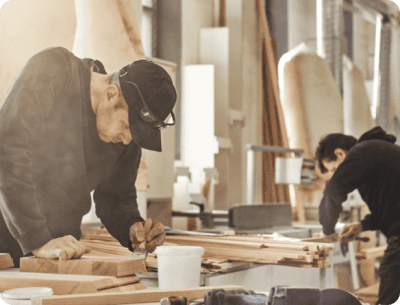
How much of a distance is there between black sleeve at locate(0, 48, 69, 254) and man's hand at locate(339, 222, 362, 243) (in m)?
1.52

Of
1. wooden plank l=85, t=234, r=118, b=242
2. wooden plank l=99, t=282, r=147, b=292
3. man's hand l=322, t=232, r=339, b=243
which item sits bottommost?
wooden plank l=99, t=282, r=147, b=292

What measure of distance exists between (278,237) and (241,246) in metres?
0.32

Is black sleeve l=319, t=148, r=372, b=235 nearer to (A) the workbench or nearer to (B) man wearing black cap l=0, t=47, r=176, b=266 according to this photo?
(A) the workbench

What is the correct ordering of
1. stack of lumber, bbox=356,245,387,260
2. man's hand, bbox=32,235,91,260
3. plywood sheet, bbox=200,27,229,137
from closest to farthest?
man's hand, bbox=32,235,91,260 → plywood sheet, bbox=200,27,229,137 → stack of lumber, bbox=356,245,387,260

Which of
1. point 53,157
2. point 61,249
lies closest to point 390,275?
point 61,249

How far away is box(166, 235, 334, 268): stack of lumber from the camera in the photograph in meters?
2.17

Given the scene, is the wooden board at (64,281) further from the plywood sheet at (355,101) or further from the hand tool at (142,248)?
the plywood sheet at (355,101)

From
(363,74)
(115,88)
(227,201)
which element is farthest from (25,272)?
(363,74)

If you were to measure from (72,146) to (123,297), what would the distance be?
0.71 m

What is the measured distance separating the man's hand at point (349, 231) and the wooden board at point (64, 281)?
122cm

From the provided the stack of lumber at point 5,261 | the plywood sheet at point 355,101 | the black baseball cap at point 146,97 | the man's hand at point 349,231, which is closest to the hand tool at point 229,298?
the black baseball cap at point 146,97

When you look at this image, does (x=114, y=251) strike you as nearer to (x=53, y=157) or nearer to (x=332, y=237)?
(x=53, y=157)

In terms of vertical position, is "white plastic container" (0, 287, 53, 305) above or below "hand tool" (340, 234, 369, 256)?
below

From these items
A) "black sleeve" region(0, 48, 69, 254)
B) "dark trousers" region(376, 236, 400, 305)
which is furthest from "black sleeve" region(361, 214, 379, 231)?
"black sleeve" region(0, 48, 69, 254)
